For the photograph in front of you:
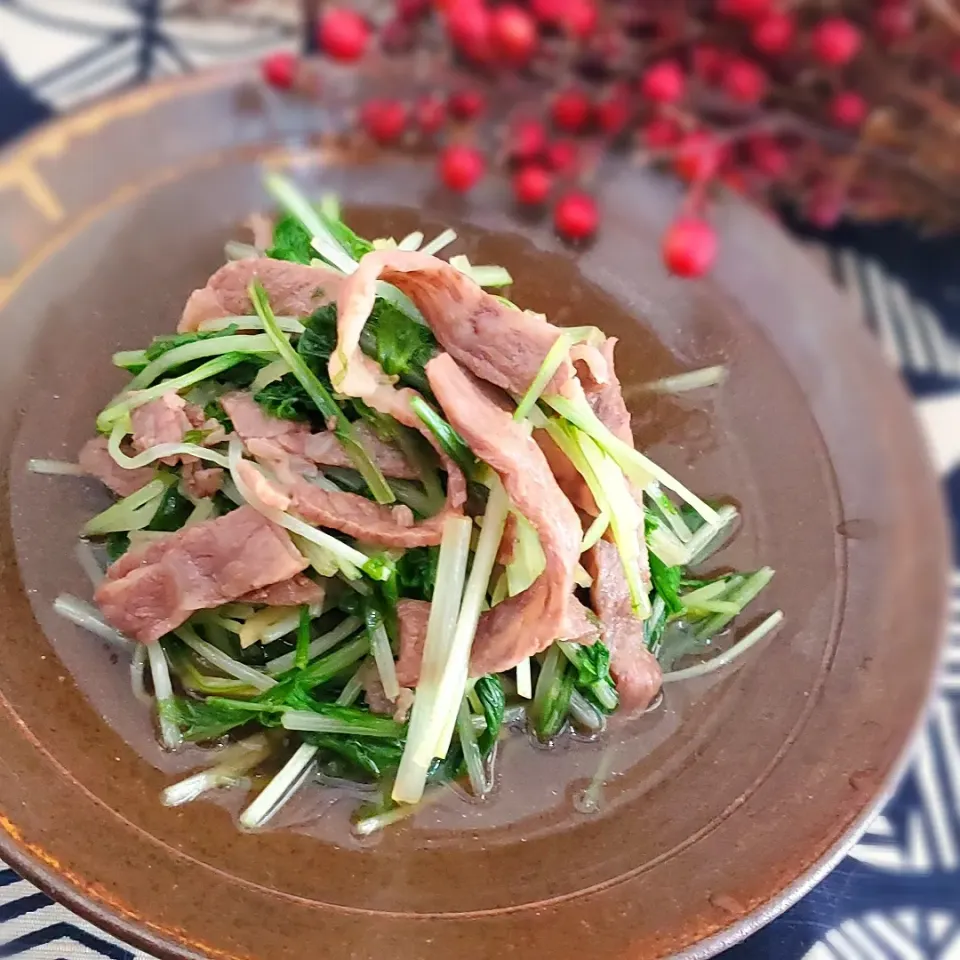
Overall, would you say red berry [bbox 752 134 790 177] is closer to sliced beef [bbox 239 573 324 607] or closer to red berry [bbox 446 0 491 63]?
red berry [bbox 446 0 491 63]

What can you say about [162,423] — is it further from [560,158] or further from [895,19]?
[895,19]

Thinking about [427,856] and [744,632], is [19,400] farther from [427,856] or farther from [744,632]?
[744,632]

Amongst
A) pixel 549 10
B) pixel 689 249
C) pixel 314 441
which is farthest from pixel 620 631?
pixel 549 10

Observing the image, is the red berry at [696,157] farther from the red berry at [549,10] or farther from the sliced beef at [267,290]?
the sliced beef at [267,290]

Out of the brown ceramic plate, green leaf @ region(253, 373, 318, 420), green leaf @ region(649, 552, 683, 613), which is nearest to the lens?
the brown ceramic plate

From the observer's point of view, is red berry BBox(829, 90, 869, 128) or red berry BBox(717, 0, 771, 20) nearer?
red berry BBox(717, 0, 771, 20)

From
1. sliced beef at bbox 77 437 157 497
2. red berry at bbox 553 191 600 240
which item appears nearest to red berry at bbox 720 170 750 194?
red berry at bbox 553 191 600 240
